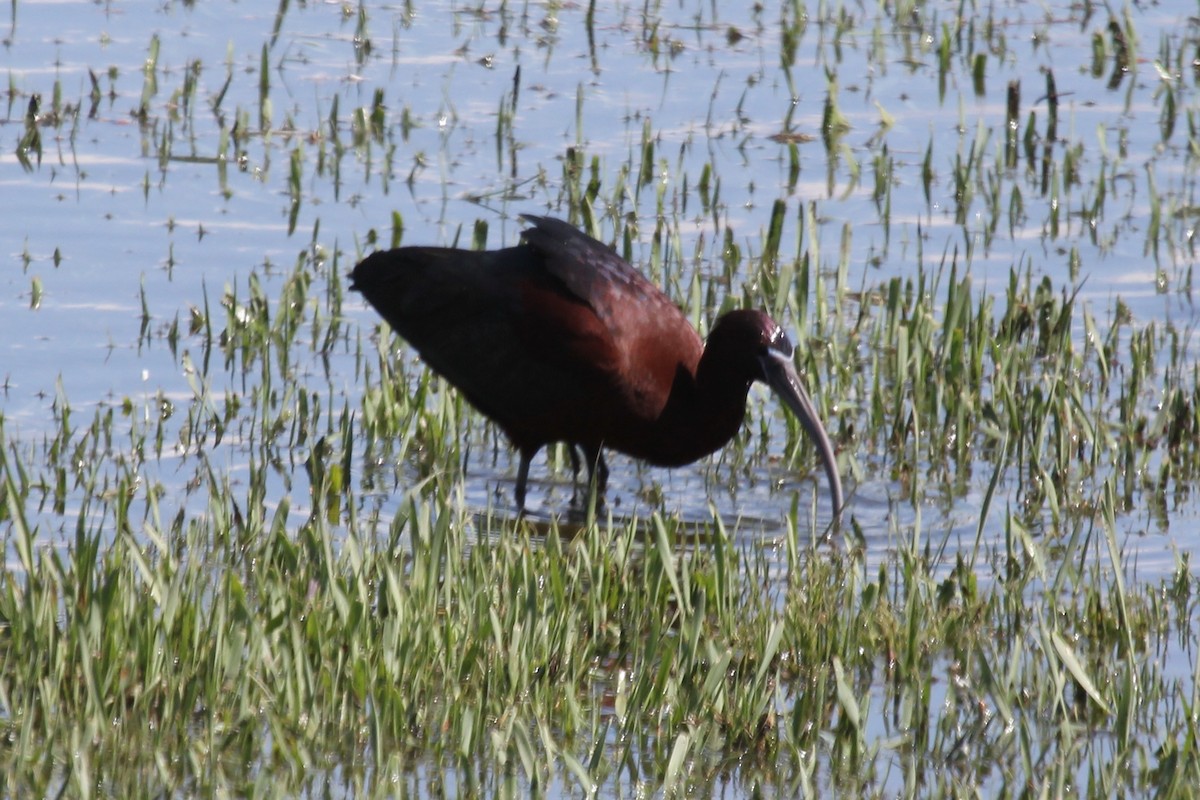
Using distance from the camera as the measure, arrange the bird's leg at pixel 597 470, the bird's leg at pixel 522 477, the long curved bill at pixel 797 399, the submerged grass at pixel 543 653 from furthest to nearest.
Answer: the bird's leg at pixel 522 477 → the bird's leg at pixel 597 470 → the long curved bill at pixel 797 399 → the submerged grass at pixel 543 653

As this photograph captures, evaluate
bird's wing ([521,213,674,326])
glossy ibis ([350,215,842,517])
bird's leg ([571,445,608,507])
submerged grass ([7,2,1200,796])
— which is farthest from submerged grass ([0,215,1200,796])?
bird's wing ([521,213,674,326])

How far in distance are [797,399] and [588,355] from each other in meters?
0.63

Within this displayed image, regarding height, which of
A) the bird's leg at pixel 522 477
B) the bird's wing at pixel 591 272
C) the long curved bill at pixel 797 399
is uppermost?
the bird's wing at pixel 591 272

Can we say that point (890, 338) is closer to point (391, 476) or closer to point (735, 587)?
point (391, 476)

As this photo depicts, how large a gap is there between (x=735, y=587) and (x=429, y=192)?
15.6 feet

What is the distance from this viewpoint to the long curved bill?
20.0ft

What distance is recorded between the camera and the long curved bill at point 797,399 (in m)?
6.10

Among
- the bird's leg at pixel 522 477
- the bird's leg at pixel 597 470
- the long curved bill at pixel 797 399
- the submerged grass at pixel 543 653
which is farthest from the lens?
the bird's leg at pixel 522 477

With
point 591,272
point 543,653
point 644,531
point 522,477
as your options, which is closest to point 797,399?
point 644,531

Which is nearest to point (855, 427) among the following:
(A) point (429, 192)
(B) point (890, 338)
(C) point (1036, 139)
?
(B) point (890, 338)

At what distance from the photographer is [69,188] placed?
30.0 feet

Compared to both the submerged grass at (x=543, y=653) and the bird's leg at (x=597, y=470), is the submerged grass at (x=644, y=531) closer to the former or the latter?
the submerged grass at (x=543, y=653)

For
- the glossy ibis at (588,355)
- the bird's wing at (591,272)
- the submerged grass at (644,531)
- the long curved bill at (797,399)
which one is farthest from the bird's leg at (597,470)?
the long curved bill at (797,399)

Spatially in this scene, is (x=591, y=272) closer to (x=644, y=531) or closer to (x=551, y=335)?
(x=551, y=335)
